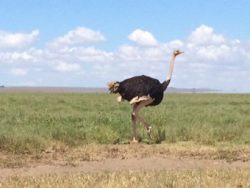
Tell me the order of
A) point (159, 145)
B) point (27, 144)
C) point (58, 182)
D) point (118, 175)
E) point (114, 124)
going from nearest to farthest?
point (58, 182)
point (118, 175)
point (27, 144)
point (159, 145)
point (114, 124)

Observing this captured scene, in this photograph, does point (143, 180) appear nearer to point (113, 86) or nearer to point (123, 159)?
point (123, 159)

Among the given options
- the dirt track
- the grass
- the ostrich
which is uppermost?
the ostrich

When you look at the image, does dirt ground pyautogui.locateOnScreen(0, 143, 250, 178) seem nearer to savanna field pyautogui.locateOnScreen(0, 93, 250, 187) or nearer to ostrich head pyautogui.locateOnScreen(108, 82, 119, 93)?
savanna field pyautogui.locateOnScreen(0, 93, 250, 187)

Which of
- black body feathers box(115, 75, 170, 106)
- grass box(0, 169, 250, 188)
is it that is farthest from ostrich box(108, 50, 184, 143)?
grass box(0, 169, 250, 188)

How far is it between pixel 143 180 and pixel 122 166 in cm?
236

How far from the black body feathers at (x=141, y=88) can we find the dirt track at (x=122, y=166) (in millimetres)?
2163

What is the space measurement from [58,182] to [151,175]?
150cm

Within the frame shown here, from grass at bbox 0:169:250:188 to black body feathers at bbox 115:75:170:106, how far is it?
3991 millimetres

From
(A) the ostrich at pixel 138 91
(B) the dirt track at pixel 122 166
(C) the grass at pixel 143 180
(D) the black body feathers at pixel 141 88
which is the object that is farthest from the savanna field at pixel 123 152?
(D) the black body feathers at pixel 141 88

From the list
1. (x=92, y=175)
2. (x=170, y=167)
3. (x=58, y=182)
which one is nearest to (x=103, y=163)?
(x=170, y=167)

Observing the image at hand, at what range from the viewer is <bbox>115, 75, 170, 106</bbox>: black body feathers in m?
13.9

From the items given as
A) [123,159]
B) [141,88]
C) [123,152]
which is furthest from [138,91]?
[123,159]

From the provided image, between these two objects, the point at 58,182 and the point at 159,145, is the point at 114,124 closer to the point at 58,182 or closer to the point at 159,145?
the point at 159,145

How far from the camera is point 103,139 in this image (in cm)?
1417
